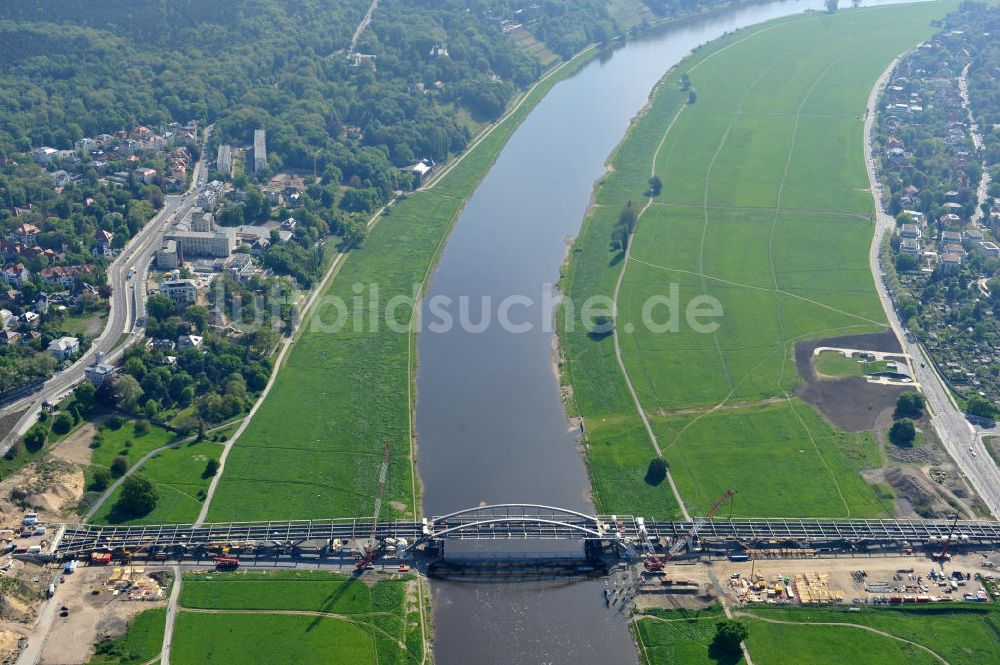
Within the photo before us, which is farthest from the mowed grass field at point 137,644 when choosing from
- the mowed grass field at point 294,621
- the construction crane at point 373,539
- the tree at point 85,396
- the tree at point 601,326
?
the tree at point 601,326

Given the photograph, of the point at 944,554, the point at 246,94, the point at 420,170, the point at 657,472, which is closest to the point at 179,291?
the point at 420,170

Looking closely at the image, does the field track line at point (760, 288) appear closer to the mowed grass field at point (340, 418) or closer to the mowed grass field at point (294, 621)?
the mowed grass field at point (340, 418)

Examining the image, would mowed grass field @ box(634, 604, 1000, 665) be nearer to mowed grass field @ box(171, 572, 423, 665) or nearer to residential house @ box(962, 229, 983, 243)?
mowed grass field @ box(171, 572, 423, 665)

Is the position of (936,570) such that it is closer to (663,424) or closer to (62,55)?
(663,424)

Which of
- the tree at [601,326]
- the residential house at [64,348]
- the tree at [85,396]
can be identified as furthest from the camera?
the tree at [601,326]

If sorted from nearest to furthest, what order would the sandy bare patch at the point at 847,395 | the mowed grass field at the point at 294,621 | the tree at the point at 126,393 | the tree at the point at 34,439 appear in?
1. the mowed grass field at the point at 294,621
2. the tree at the point at 34,439
3. the tree at the point at 126,393
4. the sandy bare patch at the point at 847,395

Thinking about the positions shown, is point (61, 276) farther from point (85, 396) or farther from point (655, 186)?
point (655, 186)

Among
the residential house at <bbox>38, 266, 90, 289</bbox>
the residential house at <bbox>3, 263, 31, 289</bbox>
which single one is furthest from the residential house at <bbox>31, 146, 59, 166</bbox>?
the residential house at <bbox>38, 266, 90, 289</bbox>
